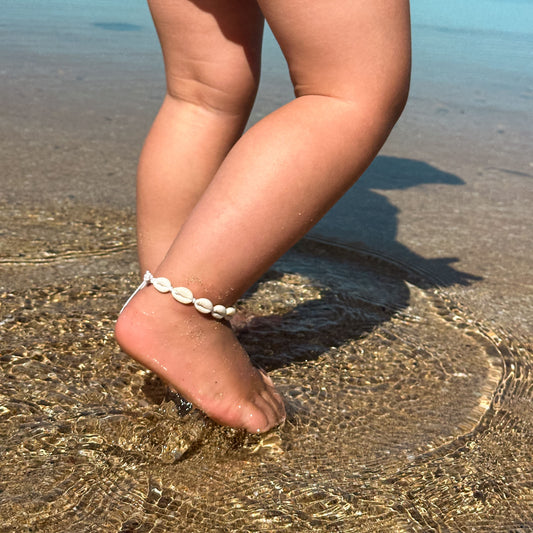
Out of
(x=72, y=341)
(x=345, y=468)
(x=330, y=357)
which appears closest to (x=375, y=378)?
(x=330, y=357)

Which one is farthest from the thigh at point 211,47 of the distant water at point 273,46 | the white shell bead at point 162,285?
the distant water at point 273,46

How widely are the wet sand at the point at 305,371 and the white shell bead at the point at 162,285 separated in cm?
24

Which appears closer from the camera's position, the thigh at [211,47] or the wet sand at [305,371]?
the wet sand at [305,371]

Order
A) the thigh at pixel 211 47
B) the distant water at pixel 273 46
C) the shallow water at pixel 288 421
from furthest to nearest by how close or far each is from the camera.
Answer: the distant water at pixel 273 46, the thigh at pixel 211 47, the shallow water at pixel 288 421

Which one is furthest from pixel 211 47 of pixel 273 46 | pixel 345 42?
pixel 273 46

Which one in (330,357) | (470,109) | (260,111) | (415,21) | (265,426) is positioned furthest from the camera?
(415,21)

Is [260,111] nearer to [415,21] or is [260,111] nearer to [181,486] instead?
[181,486]

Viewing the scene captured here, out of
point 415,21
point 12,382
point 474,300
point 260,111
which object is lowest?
point 415,21

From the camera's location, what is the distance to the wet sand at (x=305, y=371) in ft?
3.38

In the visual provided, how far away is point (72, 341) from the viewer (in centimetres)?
142

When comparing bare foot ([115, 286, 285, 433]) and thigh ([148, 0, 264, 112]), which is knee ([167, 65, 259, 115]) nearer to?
thigh ([148, 0, 264, 112])

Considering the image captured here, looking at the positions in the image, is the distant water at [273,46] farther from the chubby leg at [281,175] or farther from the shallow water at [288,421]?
the chubby leg at [281,175]

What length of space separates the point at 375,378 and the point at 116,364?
20.3 inches

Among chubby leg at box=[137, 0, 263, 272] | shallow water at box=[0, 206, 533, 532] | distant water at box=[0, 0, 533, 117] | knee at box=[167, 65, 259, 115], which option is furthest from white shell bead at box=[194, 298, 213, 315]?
distant water at box=[0, 0, 533, 117]
